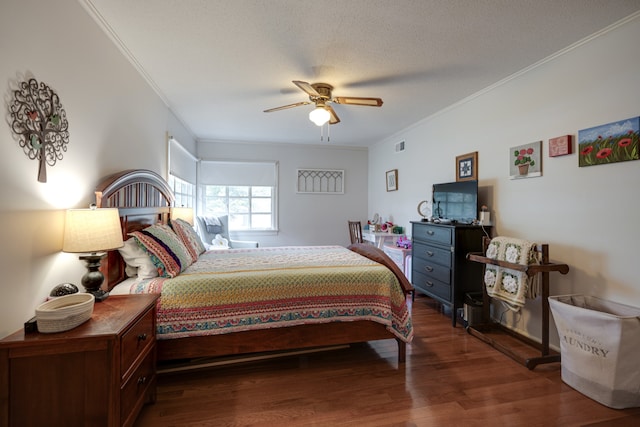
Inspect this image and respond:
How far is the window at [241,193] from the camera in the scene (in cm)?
536

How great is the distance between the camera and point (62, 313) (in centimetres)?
121

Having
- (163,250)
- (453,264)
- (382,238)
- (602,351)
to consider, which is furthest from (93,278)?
(382,238)

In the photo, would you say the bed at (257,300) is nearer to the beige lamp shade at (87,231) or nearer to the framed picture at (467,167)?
the beige lamp shade at (87,231)

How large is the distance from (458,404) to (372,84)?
9.22 feet

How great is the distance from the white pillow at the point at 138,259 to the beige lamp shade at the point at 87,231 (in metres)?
0.52

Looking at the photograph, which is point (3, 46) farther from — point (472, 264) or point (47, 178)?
point (472, 264)

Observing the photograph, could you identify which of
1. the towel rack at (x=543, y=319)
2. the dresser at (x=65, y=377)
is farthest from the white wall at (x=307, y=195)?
the dresser at (x=65, y=377)

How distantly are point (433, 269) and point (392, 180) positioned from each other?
2.14 meters

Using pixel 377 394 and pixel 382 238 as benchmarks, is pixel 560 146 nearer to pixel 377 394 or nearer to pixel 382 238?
pixel 377 394

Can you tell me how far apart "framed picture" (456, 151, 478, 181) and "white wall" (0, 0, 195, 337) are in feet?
11.5

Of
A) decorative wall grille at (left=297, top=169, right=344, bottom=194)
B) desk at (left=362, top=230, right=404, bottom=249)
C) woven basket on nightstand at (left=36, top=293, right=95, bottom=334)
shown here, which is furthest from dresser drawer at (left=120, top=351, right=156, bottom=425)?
decorative wall grille at (left=297, top=169, right=344, bottom=194)

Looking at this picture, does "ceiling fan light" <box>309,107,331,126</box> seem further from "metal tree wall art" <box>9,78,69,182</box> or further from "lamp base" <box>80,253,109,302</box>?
"lamp base" <box>80,253,109,302</box>

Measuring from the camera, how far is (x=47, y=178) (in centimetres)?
151

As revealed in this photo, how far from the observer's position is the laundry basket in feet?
5.59
